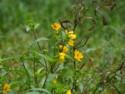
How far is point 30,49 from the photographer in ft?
9.13

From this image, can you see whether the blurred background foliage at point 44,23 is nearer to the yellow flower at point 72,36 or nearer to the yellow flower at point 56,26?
the yellow flower at point 56,26

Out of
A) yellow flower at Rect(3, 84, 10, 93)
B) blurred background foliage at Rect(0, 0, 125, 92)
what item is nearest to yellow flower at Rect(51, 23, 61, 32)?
yellow flower at Rect(3, 84, 10, 93)

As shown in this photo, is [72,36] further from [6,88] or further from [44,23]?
[44,23]

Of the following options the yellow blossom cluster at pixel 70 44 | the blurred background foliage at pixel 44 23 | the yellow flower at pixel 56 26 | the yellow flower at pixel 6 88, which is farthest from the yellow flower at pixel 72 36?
the blurred background foliage at pixel 44 23

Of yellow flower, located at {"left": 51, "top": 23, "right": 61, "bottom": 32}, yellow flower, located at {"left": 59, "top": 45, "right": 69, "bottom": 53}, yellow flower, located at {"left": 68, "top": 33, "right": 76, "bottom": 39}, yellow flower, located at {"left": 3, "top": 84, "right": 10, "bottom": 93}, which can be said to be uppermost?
yellow flower, located at {"left": 51, "top": 23, "right": 61, "bottom": 32}

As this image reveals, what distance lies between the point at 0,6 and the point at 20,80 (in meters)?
3.58

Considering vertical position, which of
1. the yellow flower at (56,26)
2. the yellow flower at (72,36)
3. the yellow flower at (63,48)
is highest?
the yellow flower at (56,26)

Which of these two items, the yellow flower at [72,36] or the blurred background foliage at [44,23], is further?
the blurred background foliage at [44,23]

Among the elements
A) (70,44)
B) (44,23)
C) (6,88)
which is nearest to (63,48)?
(70,44)

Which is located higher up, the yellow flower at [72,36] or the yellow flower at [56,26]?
the yellow flower at [56,26]

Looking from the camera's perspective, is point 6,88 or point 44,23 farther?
point 44,23

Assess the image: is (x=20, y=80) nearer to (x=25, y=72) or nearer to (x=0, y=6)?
(x=25, y=72)

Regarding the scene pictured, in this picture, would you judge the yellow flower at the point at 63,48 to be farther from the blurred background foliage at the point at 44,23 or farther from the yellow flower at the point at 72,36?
the blurred background foliage at the point at 44,23

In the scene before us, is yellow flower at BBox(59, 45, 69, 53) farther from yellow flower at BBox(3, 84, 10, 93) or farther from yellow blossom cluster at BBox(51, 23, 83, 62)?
yellow flower at BBox(3, 84, 10, 93)
